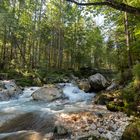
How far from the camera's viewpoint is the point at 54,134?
7.03m

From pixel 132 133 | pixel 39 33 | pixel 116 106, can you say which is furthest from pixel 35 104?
pixel 39 33

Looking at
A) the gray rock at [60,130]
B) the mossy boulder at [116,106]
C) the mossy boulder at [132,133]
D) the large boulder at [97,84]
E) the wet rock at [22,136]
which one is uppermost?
the large boulder at [97,84]

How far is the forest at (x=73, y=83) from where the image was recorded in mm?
7168

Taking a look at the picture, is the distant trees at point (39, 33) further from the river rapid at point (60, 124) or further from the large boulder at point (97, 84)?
the river rapid at point (60, 124)

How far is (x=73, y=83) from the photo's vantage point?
71.3ft

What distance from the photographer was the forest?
7168 mm

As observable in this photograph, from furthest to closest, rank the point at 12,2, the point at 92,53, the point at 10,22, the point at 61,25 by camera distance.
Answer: the point at 92,53
the point at 61,25
the point at 12,2
the point at 10,22

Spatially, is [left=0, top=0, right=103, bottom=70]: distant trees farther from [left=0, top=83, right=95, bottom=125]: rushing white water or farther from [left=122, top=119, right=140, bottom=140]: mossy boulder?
[left=122, top=119, right=140, bottom=140]: mossy boulder

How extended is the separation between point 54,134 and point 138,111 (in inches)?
136

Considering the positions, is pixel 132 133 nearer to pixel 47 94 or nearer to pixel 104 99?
pixel 104 99

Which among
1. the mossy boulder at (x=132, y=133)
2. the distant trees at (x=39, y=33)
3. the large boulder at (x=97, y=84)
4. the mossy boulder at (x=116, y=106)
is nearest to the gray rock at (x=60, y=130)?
the mossy boulder at (x=132, y=133)

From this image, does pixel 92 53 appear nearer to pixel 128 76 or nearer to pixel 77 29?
pixel 77 29

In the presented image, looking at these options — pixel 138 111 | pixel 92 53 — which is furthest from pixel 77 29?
pixel 138 111

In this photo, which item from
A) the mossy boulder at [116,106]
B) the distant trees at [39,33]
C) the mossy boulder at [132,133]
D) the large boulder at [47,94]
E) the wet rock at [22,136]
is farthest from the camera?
the distant trees at [39,33]
